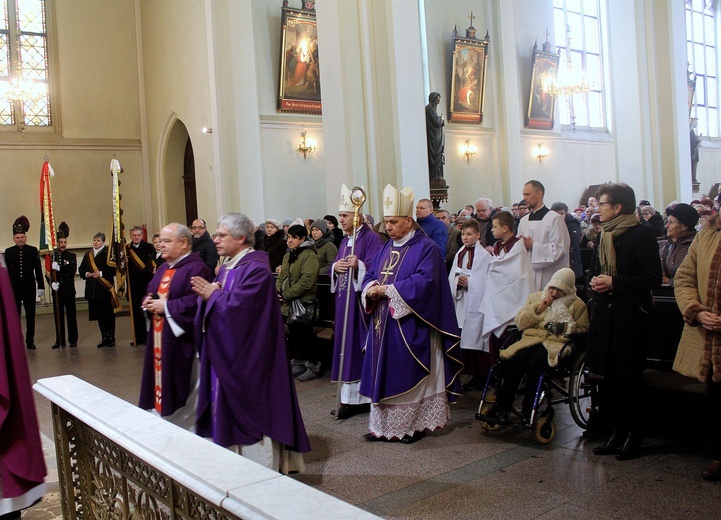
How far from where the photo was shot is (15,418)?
3.18m

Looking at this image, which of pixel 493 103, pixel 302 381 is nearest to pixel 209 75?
pixel 493 103

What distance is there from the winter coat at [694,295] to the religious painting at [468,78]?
1232cm

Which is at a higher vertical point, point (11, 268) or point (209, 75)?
point (209, 75)

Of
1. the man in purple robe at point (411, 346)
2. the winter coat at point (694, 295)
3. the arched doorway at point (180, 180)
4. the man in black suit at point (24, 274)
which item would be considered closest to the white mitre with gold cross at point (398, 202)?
the man in purple robe at point (411, 346)

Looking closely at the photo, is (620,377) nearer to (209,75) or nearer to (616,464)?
(616,464)

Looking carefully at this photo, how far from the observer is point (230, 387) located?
4.03 m

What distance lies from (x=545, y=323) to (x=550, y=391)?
0.47 metres

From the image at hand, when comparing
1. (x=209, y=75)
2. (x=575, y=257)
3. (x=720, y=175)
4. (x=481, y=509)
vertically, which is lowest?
(x=481, y=509)

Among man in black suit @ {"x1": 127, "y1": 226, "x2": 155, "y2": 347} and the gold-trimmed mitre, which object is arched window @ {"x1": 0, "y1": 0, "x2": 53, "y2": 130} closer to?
man in black suit @ {"x1": 127, "y1": 226, "x2": 155, "y2": 347}

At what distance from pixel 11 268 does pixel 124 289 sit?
5.44 ft

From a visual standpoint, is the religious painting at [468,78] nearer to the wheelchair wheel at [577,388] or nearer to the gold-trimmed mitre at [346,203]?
the gold-trimmed mitre at [346,203]

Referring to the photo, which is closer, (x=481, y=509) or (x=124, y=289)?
(x=481, y=509)

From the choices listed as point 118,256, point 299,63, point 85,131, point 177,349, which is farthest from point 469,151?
point 177,349

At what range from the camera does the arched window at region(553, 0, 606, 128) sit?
19.0m
